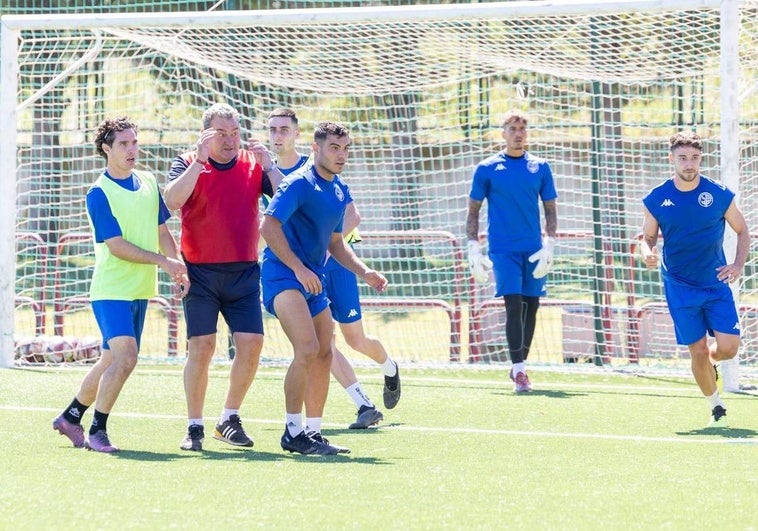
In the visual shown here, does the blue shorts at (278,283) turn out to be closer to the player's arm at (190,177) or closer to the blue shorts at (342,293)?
the player's arm at (190,177)

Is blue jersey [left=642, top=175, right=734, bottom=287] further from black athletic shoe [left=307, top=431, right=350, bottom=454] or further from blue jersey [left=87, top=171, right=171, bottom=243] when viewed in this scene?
blue jersey [left=87, top=171, right=171, bottom=243]

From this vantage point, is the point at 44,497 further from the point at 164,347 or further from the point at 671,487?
the point at 164,347

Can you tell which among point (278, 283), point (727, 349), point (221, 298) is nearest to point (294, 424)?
point (278, 283)

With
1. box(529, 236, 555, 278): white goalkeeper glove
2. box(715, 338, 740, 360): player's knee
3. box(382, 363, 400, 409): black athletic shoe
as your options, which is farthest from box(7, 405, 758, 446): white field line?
box(529, 236, 555, 278): white goalkeeper glove

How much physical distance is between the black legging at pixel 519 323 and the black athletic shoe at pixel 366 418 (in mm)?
2258

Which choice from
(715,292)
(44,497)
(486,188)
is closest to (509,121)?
(486,188)

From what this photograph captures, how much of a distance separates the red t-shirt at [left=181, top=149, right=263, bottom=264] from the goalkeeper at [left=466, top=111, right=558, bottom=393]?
3340 mm

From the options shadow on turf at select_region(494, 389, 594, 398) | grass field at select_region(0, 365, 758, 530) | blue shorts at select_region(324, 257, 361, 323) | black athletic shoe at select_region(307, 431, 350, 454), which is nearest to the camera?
grass field at select_region(0, 365, 758, 530)

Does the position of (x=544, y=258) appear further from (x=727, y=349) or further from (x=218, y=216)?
(x=218, y=216)

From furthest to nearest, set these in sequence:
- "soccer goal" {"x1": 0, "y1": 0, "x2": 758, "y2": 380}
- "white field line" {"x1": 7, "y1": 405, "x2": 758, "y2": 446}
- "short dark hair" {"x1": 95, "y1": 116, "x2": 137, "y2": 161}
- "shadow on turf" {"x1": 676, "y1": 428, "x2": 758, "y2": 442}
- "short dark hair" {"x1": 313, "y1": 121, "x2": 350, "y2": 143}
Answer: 1. "soccer goal" {"x1": 0, "y1": 0, "x2": 758, "y2": 380}
2. "shadow on turf" {"x1": 676, "y1": 428, "x2": 758, "y2": 442}
3. "white field line" {"x1": 7, "y1": 405, "x2": 758, "y2": 446}
4. "short dark hair" {"x1": 95, "y1": 116, "x2": 137, "y2": 161}
5. "short dark hair" {"x1": 313, "y1": 121, "x2": 350, "y2": 143}

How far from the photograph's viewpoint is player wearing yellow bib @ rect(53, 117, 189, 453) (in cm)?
734

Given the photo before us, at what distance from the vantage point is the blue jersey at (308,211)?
23.3ft

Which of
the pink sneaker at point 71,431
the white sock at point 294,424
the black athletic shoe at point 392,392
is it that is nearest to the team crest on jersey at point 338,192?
the white sock at point 294,424

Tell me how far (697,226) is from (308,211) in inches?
110
